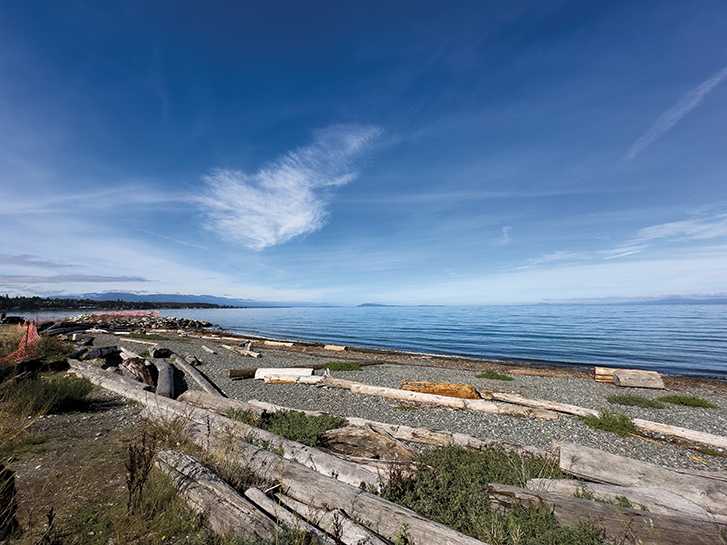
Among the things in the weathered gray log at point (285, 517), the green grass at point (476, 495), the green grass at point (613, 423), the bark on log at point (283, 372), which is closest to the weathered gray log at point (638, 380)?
the green grass at point (613, 423)

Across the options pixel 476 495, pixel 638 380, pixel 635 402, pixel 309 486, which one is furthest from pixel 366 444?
pixel 638 380

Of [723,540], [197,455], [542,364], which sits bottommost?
[542,364]

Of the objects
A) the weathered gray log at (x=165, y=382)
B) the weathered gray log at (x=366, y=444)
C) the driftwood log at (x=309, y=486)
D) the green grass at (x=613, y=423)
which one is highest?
the driftwood log at (x=309, y=486)

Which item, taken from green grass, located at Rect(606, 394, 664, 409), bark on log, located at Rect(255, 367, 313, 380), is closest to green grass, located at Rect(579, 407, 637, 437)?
green grass, located at Rect(606, 394, 664, 409)

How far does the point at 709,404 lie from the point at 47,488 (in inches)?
924

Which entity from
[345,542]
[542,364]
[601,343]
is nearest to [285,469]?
[345,542]

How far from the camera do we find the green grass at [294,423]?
7801mm

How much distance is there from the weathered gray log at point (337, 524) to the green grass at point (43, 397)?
924 cm

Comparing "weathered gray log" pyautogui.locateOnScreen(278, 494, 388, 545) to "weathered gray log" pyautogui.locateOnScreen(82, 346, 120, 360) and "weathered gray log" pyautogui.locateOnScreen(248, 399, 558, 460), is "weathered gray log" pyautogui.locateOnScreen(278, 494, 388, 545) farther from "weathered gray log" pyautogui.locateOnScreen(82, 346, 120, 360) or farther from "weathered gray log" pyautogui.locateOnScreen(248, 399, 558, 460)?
"weathered gray log" pyautogui.locateOnScreen(82, 346, 120, 360)

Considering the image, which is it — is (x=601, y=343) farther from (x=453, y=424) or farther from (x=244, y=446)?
(x=244, y=446)

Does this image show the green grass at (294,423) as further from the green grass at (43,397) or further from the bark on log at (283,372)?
the bark on log at (283,372)

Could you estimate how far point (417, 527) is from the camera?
4094mm

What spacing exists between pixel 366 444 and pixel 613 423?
8.94 metres

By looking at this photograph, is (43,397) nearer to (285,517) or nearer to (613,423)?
(285,517)
